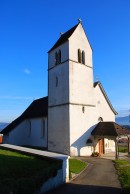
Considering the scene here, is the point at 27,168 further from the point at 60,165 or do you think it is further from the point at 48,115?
the point at 48,115

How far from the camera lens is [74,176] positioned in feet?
59.5

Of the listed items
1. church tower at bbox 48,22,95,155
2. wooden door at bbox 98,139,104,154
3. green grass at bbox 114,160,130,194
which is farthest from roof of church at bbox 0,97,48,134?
green grass at bbox 114,160,130,194

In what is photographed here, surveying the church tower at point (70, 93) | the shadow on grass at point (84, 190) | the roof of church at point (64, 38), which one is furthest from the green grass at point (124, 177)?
the roof of church at point (64, 38)

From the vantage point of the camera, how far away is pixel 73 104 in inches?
1169

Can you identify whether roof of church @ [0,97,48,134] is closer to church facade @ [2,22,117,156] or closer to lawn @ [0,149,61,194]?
Answer: church facade @ [2,22,117,156]

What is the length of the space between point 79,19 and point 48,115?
14076 millimetres

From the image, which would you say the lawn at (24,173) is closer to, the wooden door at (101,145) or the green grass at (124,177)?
the green grass at (124,177)

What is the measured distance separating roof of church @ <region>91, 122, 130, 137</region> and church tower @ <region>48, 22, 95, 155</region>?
1354mm

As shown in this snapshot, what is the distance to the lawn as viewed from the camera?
11587mm

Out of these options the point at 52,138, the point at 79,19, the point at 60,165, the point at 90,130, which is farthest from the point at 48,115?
the point at 60,165

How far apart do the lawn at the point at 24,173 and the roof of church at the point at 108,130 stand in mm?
12233

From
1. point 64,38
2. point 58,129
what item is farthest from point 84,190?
point 64,38

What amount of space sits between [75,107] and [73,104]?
51 cm

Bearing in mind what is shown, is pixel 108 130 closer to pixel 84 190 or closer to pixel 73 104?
pixel 73 104
